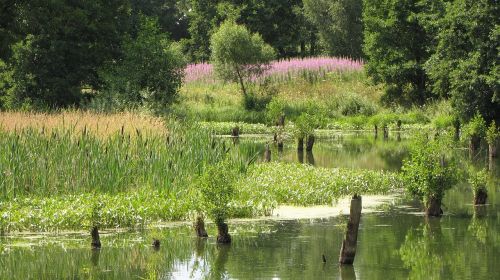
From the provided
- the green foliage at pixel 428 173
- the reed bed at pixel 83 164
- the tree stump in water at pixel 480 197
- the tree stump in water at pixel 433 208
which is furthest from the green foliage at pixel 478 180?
the reed bed at pixel 83 164

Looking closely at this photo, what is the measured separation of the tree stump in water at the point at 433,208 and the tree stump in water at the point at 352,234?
5.53 m

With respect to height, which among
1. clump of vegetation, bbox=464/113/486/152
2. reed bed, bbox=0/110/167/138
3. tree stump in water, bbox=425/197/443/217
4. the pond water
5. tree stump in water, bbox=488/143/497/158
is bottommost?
tree stump in water, bbox=488/143/497/158

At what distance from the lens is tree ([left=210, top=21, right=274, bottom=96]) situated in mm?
59656

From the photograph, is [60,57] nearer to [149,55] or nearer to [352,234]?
[149,55]

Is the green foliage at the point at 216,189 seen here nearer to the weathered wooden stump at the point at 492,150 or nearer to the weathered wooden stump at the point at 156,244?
the weathered wooden stump at the point at 156,244

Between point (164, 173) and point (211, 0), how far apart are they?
205 ft

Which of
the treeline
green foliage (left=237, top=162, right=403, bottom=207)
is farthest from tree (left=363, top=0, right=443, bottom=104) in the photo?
green foliage (left=237, top=162, right=403, bottom=207)

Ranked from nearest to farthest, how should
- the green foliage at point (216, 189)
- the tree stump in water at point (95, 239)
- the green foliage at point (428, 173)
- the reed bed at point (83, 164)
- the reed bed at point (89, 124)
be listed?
the tree stump in water at point (95, 239) < the green foliage at point (216, 189) < the green foliage at point (428, 173) < the reed bed at point (83, 164) < the reed bed at point (89, 124)

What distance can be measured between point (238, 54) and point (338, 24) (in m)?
19.6

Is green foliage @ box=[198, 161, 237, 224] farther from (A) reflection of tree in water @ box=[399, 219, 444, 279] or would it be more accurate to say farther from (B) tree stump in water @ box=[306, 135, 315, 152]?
(B) tree stump in water @ box=[306, 135, 315, 152]

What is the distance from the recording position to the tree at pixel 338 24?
7706 cm

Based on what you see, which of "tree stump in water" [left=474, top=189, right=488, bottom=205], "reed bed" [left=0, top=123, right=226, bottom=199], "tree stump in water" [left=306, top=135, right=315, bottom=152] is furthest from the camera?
"tree stump in water" [left=306, top=135, right=315, bottom=152]

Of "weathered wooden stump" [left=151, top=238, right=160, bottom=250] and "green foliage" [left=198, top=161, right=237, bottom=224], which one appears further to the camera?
"green foliage" [left=198, top=161, right=237, bottom=224]

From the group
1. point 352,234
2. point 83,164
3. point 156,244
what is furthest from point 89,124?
point 352,234
